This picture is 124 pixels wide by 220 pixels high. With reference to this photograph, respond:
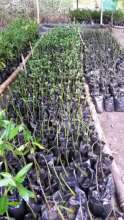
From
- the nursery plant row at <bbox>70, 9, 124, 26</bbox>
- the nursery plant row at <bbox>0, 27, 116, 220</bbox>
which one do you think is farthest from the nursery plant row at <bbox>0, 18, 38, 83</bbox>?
the nursery plant row at <bbox>70, 9, 124, 26</bbox>

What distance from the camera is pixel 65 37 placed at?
6.44 meters

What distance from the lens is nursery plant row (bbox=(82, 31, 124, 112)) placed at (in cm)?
432

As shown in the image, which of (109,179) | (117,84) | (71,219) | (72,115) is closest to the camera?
(71,219)

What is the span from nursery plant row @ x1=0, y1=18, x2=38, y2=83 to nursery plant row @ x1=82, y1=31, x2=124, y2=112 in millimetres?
1096

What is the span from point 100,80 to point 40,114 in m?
1.66

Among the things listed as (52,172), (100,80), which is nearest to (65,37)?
(100,80)

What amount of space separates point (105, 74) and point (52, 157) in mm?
2693

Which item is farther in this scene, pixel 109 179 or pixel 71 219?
pixel 109 179

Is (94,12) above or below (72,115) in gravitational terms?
above

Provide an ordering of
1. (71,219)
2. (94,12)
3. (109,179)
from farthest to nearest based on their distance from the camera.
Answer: (94,12) < (109,179) < (71,219)

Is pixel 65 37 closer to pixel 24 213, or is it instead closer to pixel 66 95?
pixel 66 95

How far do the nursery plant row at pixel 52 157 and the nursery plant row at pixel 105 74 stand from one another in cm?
43

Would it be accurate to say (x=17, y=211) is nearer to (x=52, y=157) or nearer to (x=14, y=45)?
(x=52, y=157)

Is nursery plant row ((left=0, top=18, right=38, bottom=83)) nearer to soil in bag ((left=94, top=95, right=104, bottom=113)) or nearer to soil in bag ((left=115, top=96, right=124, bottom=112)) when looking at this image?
soil in bag ((left=94, top=95, right=104, bottom=113))
